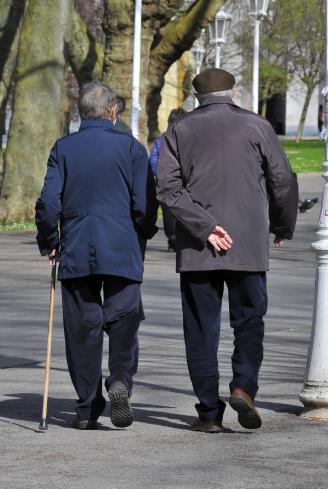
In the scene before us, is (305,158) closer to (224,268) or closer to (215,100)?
(215,100)

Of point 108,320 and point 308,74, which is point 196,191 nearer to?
point 108,320

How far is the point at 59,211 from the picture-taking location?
7324 millimetres

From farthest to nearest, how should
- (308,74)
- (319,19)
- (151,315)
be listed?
1. (308,74)
2. (319,19)
3. (151,315)

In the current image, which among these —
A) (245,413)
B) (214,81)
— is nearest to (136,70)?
(214,81)

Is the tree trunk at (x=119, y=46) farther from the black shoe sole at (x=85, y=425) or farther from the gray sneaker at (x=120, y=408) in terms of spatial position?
the gray sneaker at (x=120, y=408)

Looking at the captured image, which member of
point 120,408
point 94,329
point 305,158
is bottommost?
point 305,158

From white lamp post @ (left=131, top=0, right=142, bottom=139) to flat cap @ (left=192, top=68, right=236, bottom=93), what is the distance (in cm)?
1737

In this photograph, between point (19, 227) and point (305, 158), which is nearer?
point (19, 227)

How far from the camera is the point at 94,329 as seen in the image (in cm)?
737

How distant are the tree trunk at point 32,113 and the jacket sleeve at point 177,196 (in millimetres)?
16684

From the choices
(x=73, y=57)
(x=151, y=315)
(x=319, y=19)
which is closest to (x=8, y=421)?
(x=151, y=315)

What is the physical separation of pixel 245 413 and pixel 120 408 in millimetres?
612

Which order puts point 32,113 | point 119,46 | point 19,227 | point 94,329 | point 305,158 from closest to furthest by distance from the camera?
1. point 94,329
2. point 19,227
3. point 32,113
4. point 119,46
5. point 305,158

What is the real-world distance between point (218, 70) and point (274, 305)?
20.7ft
